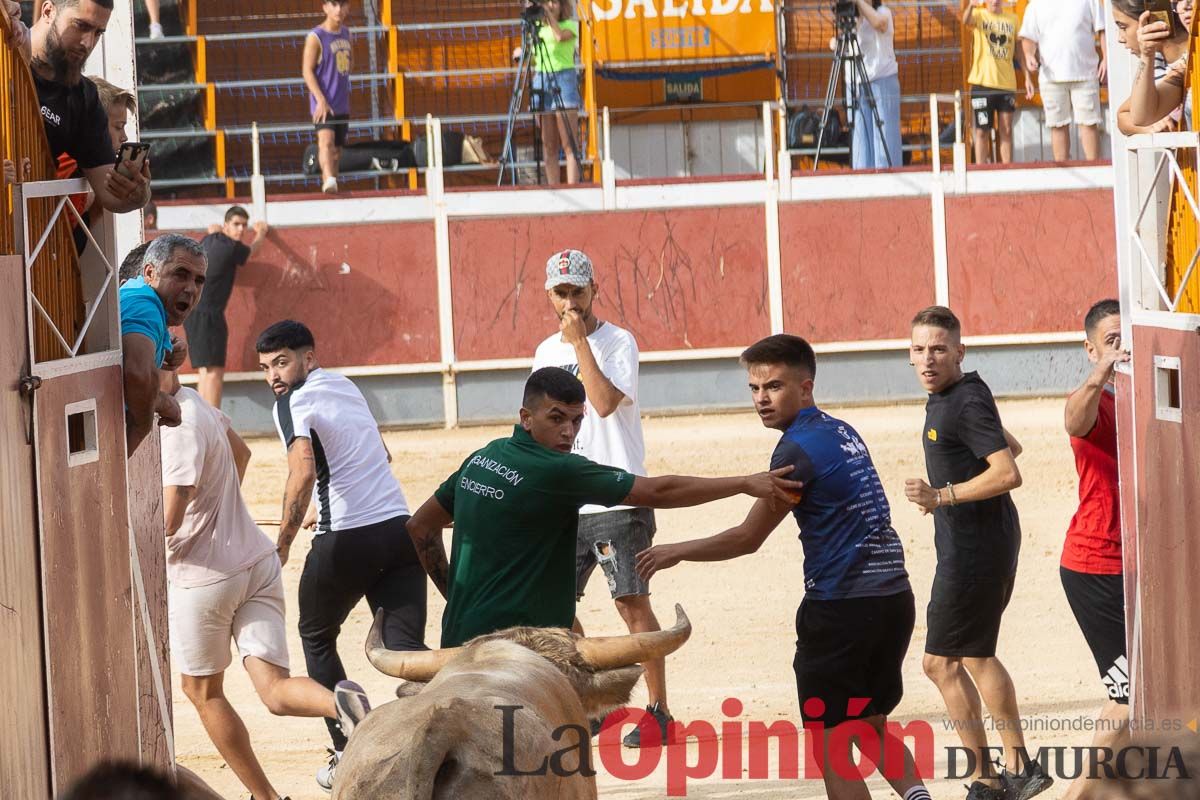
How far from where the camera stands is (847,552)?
17.5ft

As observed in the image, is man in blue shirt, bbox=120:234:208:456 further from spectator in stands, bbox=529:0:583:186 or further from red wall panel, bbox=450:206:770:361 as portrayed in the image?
spectator in stands, bbox=529:0:583:186

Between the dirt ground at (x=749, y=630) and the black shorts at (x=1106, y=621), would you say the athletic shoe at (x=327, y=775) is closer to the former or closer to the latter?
the dirt ground at (x=749, y=630)

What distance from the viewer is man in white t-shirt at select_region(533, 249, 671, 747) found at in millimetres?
7180

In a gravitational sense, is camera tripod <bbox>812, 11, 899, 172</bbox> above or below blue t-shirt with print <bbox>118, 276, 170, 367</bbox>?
above

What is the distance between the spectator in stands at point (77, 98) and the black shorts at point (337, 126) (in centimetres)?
1417

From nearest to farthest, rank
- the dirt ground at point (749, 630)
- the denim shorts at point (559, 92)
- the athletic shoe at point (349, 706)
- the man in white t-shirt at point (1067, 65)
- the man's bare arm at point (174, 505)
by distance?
the athletic shoe at point (349, 706), the man's bare arm at point (174, 505), the dirt ground at point (749, 630), the man in white t-shirt at point (1067, 65), the denim shorts at point (559, 92)

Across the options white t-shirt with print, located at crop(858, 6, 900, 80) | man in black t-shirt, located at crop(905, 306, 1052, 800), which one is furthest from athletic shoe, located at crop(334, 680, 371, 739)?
white t-shirt with print, located at crop(858, 6, 900, 80)

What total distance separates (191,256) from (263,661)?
1.74 metres

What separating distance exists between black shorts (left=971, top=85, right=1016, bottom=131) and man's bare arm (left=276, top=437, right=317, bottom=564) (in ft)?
45.6

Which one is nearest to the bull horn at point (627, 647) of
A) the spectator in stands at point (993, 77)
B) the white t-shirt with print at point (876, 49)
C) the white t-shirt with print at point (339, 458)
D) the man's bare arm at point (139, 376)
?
the man's bare arm at point (139, 376)

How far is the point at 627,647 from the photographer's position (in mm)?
4066

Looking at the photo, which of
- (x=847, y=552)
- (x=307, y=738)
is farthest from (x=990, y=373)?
(x=847, y=552)

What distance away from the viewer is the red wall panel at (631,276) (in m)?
18.7

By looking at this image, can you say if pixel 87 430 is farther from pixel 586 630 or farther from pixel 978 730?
pixel 586 630
